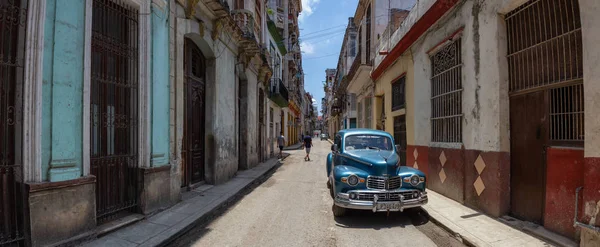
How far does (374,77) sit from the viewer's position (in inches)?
610

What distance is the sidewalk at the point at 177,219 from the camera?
4.60 m

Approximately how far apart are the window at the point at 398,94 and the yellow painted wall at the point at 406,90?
193 mm

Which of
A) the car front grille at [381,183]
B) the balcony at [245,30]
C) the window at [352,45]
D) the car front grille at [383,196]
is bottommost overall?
the car front grille at [383,196]

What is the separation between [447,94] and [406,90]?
2.88 m

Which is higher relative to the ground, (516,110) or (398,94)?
(398,94)

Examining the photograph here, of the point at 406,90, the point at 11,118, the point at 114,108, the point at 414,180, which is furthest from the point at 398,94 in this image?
the point at 11,118

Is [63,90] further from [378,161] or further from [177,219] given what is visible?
[378,161]

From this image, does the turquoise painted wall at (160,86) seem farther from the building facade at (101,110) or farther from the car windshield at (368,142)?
the car windshield at (368,142)

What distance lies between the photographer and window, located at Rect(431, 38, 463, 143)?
7.23 m

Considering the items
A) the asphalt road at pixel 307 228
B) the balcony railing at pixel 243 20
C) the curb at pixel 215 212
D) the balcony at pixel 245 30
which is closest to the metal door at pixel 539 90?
the asphalt road at pixel 307 228

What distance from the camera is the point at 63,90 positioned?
14.1 feet

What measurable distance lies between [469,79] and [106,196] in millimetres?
7316

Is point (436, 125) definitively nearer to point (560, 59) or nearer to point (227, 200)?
point (560, 59)

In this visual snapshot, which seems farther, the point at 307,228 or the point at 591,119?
the point at 307,228
